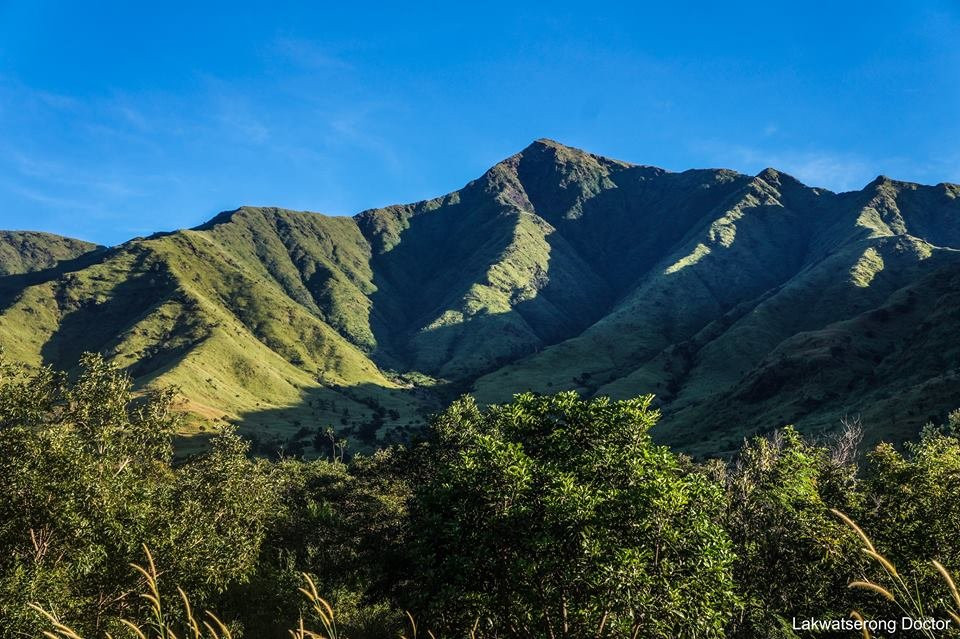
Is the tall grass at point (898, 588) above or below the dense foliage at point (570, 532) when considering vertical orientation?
above

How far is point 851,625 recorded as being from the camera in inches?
776

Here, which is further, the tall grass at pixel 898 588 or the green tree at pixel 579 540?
the green tree at pixel 579 540

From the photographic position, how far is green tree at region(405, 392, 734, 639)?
20.5 m

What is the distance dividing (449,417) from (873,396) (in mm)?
159051

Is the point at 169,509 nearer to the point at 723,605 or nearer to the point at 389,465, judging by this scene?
the point at 389,465

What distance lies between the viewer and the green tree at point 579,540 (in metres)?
20.5

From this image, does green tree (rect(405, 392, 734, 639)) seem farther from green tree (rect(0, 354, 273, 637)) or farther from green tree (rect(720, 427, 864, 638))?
green tree (rect(0, 354, 273, 637))

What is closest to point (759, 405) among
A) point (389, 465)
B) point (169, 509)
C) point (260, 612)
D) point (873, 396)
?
point (873, 396)

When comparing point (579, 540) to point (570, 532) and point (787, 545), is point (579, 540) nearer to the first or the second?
point (570, 532)

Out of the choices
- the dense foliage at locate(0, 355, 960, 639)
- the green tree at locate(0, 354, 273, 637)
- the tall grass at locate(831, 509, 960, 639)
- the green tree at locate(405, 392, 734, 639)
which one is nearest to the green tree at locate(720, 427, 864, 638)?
the dense foliage at locate(0, 355, 960, 639)

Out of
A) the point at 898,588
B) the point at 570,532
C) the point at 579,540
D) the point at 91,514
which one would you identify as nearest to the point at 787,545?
the point at 579,540

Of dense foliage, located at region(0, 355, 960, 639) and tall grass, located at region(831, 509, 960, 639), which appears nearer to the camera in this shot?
tall grass, located at region(831, 509, 960, 639)

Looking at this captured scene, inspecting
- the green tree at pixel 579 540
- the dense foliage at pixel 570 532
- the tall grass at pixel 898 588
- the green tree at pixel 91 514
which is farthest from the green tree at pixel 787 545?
the green tree at pixel 91 514

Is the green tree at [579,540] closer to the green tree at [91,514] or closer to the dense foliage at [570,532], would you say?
the dense foliage at [570,532]
